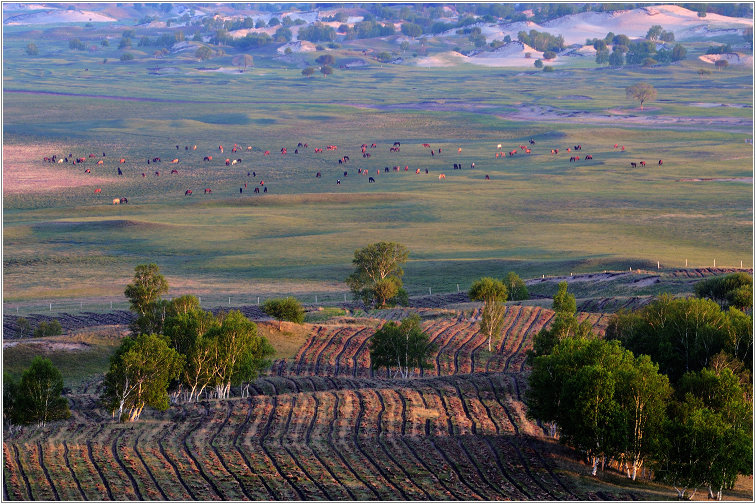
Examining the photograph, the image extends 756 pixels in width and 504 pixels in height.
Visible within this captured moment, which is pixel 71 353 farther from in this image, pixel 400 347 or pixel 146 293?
pixel 400 347

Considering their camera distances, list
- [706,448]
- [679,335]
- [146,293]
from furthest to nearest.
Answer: [146,293], [679,335], [706,448]

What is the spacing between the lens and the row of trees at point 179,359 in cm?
4000

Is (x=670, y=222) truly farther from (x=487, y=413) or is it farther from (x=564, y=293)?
(x=487, y=413)

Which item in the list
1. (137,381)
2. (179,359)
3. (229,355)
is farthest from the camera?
(229,355)

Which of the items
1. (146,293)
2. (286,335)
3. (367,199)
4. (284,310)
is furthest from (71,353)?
(367,199)

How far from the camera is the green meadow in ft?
261

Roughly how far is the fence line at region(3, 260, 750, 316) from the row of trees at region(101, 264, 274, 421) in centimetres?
1326

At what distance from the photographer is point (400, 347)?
49.7 meters

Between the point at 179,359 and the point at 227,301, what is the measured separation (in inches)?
1014

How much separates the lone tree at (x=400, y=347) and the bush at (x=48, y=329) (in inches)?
722

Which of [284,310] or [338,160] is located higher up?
[338,160]

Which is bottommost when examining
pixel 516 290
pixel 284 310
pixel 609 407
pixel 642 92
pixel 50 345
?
pixel 516 290

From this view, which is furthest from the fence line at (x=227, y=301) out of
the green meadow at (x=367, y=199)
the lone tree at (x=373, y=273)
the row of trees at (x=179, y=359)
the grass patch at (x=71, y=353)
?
the row of trees at (x=179, y=359)

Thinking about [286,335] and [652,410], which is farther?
[286,335]
